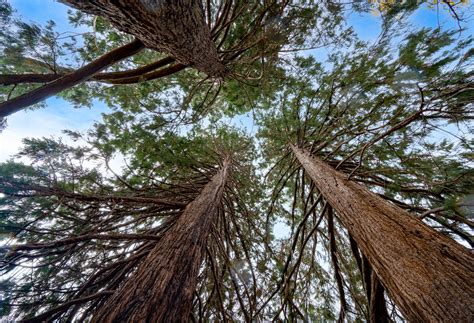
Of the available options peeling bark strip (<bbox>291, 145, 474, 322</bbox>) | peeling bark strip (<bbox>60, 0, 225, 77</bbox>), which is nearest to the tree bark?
peeling bark strip (<bbox>60, 0, 225, 77</bbox>)

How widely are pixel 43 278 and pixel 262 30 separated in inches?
166

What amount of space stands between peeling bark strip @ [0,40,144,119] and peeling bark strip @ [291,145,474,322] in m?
3.07

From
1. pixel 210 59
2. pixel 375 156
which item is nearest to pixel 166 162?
pixel 210 59

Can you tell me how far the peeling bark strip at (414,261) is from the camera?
41.8 inches

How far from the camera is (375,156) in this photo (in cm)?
313


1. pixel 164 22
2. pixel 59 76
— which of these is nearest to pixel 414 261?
pixel 164 22

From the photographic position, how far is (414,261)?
1299mm

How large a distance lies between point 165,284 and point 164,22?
2.26 metres

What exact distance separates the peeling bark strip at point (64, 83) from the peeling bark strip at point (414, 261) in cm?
307

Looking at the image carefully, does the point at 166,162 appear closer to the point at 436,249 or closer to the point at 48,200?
the point at 48,200

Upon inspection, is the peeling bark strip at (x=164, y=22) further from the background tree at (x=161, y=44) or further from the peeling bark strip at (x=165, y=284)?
the peeling bark strip at (x=165, y=284)

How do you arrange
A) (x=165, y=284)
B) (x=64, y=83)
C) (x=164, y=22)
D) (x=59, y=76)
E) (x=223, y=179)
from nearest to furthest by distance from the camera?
(x=165, y=284)
(x=164, y=22)
(x=64, y=83)
(x=59, y=76)
(x=223, y=179)

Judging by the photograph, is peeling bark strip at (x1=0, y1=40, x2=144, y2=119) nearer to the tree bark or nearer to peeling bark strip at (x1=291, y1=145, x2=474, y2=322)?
the tree bark

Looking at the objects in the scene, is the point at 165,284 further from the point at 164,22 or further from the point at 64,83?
the point at 64,83
